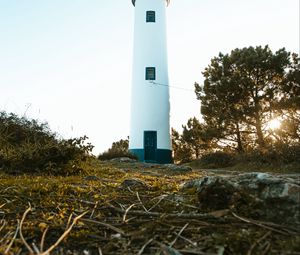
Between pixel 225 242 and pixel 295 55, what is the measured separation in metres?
18.1

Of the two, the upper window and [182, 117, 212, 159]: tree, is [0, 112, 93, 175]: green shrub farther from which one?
the upper window

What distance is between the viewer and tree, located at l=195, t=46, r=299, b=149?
718 inches

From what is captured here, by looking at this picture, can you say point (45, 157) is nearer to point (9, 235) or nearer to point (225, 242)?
Answer: point (9, 235)

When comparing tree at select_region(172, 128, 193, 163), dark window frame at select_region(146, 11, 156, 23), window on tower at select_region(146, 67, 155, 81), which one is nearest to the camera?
window on tower at select_region(146, 67, 155, 81)

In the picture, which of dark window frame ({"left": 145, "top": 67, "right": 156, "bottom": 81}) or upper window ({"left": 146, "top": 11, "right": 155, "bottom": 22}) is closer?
dark window frame ({"left": 145, "top": 67, "right": 156, "bottom": 81})

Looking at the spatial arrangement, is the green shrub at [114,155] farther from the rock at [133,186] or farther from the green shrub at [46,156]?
the rock at [133,186]

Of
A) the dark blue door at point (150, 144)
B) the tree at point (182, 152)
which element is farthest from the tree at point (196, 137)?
the dark blue door at point (150, 144)

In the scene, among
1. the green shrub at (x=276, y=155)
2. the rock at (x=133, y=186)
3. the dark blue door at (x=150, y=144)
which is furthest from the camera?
the dark blue door at (x=150, y=144)

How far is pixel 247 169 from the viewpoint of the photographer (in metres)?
13.9

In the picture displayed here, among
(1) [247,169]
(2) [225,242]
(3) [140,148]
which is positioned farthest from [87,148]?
(3) [140,148]

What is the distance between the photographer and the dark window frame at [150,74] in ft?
67.1

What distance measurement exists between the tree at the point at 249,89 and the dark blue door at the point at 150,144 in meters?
3.18

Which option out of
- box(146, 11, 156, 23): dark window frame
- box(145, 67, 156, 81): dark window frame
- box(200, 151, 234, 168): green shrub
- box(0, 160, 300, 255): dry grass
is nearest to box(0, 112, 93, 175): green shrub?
box(0, 160, 300, 255): dry grass

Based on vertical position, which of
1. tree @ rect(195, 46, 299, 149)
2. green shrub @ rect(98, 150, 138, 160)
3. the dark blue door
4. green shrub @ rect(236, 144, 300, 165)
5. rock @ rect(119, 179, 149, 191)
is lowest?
rock @ rect(119, 179, 149, 191)
